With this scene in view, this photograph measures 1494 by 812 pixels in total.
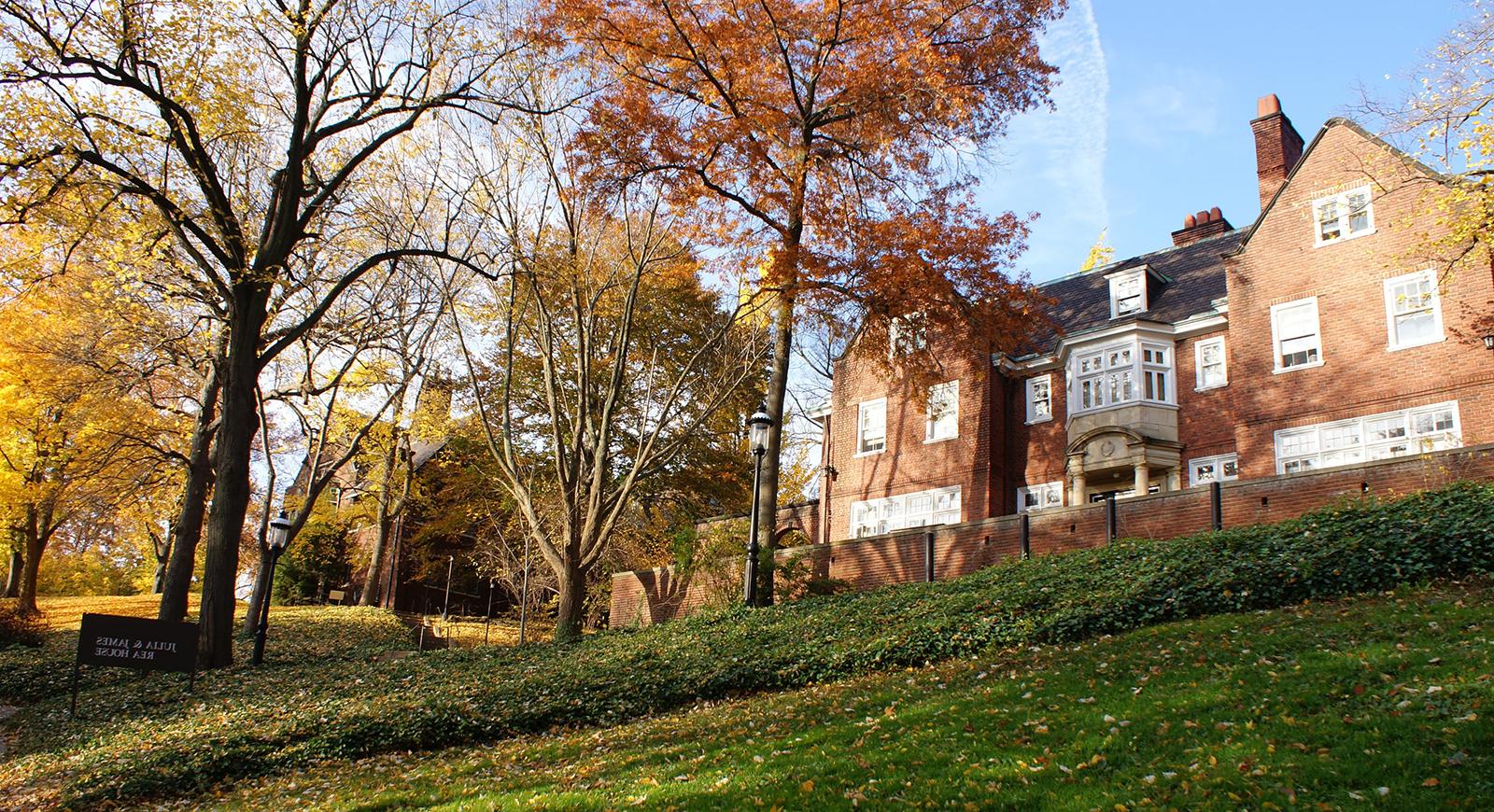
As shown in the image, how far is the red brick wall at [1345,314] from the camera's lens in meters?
19.6

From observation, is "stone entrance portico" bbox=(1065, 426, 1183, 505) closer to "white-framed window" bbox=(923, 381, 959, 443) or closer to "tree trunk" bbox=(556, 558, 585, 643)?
"white-framed window" bbox=(923, 381, 959, 443)

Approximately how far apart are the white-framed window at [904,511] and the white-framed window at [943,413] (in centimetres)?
158

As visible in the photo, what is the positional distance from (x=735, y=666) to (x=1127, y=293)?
1741 centimetres

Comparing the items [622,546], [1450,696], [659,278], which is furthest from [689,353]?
[1450,696]

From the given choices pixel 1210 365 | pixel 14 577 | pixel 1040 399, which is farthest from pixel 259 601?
pixel 1210 365

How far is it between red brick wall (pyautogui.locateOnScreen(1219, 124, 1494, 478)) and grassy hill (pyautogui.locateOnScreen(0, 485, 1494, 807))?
7.30 metres

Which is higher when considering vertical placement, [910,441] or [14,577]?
[910,441]

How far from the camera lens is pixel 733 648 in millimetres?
15094

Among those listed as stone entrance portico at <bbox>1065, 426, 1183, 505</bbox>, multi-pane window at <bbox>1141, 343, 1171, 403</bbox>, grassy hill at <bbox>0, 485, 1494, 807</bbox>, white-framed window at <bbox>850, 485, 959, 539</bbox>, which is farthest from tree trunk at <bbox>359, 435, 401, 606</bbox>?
multi-pane window at <bbox>1141, 343, 1171, 403</bbox>

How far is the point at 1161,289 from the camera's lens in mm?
26688

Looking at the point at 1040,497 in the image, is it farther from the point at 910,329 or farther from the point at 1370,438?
the point at 1370,438

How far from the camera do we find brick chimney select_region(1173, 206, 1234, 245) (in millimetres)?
Result: 28797

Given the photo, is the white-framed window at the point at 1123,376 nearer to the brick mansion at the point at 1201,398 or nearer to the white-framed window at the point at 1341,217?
the brick mansion at the point at 1201,398

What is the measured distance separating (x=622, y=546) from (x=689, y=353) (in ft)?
26.7
